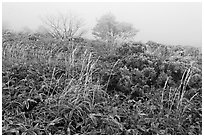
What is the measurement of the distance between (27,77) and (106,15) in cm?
1569

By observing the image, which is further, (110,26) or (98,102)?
(110,26)

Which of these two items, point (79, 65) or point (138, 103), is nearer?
point (138, 103)

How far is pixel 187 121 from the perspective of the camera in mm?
4016

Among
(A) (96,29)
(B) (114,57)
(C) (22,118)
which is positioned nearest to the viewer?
(C) (22,118)

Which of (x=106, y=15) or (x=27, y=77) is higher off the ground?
(x=106, y=15)

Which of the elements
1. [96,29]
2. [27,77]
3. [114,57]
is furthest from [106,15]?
[27,77]

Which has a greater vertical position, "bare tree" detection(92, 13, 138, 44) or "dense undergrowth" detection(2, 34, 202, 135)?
"bare tree" detection(92, 13, 138, 44)

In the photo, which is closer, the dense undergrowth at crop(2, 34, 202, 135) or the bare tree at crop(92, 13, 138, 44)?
the dense undergrowth at crop(2, 34, 202, 135)

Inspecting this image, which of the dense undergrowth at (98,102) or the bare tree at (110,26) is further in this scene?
the bare tree at (110,26)

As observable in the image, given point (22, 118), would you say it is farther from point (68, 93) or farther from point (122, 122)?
point (122, 122)

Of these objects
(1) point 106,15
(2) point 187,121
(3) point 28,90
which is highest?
(1) point 106,15

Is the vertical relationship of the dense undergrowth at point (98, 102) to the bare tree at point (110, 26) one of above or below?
below

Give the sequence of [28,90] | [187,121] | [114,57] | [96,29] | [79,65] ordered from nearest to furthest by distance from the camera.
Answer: [187,121]
[28,90]
[79,65]
[114,57]
[96,29]

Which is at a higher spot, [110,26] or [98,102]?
[110,26]
